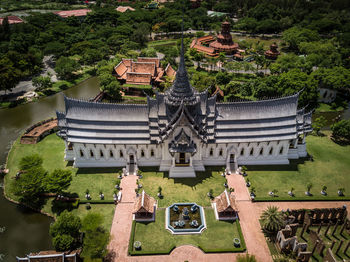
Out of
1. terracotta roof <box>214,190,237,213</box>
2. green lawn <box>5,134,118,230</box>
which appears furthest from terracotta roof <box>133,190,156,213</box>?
terracotta roof <box>214,190,237,213</box>

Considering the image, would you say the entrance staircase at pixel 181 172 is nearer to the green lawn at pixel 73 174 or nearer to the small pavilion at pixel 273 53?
the green lawn at pixel 73 174

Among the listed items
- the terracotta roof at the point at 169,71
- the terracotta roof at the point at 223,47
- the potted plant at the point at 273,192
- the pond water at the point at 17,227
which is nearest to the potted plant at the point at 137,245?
the pond water at the point at 17,227

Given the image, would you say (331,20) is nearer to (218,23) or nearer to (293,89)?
(218,23)

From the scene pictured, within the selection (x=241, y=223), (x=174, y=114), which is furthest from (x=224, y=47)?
(x=241, y=223)

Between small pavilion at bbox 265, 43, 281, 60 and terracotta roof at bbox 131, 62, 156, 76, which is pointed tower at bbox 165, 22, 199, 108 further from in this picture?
small pavilion at bbox 265, 43, 281, 60

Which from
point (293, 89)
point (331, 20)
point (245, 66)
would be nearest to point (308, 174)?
point (293, 89)

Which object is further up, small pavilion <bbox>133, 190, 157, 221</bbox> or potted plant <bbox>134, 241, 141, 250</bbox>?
small pavilion <bbox>133, 190, 157, 221</bbox>

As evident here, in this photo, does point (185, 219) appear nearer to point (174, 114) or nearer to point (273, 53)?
point (174, 114)
